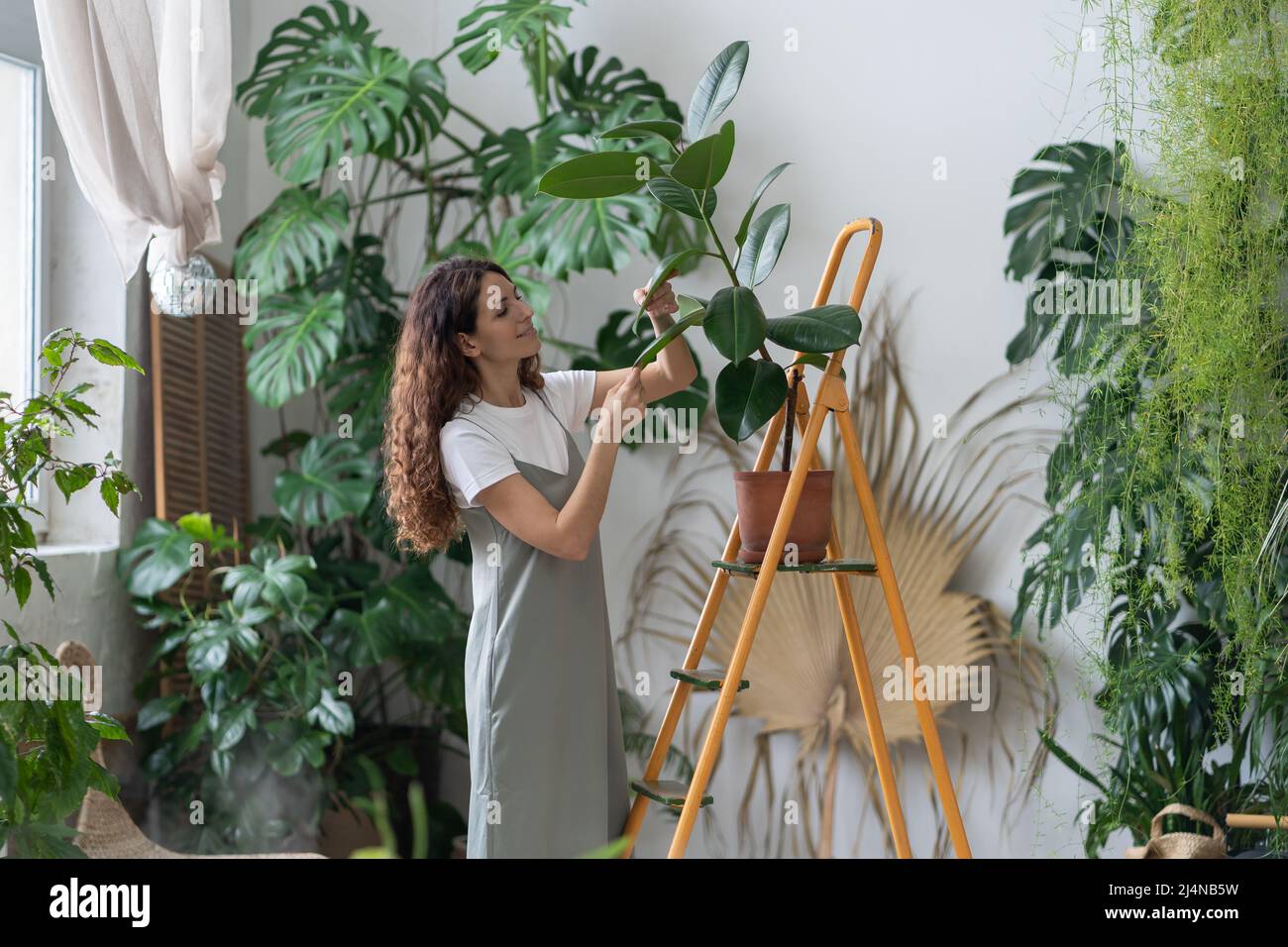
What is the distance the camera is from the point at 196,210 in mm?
2570

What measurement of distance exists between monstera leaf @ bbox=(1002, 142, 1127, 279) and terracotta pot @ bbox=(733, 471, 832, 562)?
125 cm

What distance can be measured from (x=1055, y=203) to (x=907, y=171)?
422mm

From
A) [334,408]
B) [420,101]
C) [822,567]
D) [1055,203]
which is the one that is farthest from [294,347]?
[1055,203]

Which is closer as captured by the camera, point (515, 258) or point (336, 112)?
point (336, 112)

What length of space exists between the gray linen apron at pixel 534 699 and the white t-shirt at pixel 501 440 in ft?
0.11

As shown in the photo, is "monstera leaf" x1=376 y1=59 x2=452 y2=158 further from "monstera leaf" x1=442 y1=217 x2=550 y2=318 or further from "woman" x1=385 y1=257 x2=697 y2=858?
"woman" x1=385 y1=257 x2=697 y2=858

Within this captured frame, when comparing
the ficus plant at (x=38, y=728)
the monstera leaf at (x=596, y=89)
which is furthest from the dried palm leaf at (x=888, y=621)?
the ficus plant at (x=38, y=728)

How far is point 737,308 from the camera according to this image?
168cm

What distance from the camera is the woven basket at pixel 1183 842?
2.17 metres

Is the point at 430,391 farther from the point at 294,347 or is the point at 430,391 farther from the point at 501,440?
the point at 294,347

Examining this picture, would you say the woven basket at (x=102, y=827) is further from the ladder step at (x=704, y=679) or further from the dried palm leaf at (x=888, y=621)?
the dried palm leaf at (x=888, y=621)

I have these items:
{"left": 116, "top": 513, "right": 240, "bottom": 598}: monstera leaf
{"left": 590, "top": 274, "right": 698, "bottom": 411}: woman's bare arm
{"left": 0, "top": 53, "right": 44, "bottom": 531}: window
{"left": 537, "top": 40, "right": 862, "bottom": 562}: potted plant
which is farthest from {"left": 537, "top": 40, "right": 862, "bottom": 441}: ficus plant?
{"left": 0, "top": 53, "right": 44, "bottom": 531}: window

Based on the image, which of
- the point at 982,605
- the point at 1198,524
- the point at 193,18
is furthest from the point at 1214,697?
the point at 193,18

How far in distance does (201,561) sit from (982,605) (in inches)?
76.6
